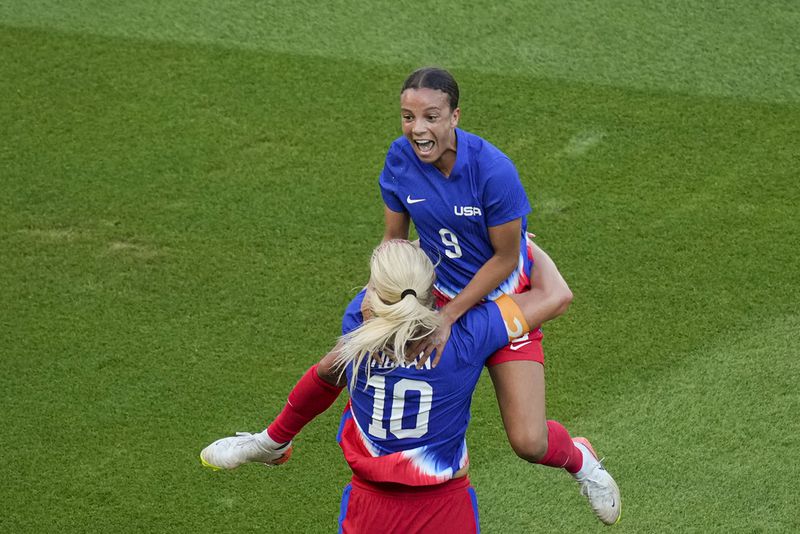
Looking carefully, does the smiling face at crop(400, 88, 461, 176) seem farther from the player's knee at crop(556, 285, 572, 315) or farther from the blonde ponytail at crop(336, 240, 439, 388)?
the player's knee at crop(556, 285, 572, 315)

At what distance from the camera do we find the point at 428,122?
4.12 meters

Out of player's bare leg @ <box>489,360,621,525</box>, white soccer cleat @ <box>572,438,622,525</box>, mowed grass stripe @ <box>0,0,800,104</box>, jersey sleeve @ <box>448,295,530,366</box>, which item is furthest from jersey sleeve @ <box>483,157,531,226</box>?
mowed grass stripe @ <box>0,0,800,104</box>

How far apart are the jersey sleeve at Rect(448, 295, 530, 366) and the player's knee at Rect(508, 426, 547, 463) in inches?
13.4

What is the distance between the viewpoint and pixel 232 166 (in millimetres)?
7273

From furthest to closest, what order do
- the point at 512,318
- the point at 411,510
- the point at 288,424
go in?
the point at 288,424 → the point at 512,318 → the point at 411,510

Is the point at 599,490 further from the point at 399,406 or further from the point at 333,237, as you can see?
the point at 333,237

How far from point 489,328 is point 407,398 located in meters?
0.41

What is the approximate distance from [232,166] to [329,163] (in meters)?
0.61

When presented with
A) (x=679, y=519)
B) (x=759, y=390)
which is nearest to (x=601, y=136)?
(x=759, y=390)

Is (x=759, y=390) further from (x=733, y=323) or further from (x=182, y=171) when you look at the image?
(x=182, y=171)

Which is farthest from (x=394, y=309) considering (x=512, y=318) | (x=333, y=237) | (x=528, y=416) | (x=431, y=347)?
(x=333, y=237)

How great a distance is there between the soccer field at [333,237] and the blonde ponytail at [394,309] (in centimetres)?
161

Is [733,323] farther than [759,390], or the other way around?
[733,323]

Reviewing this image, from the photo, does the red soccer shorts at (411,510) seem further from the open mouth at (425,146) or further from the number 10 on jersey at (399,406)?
the open mouth at (425,146)
